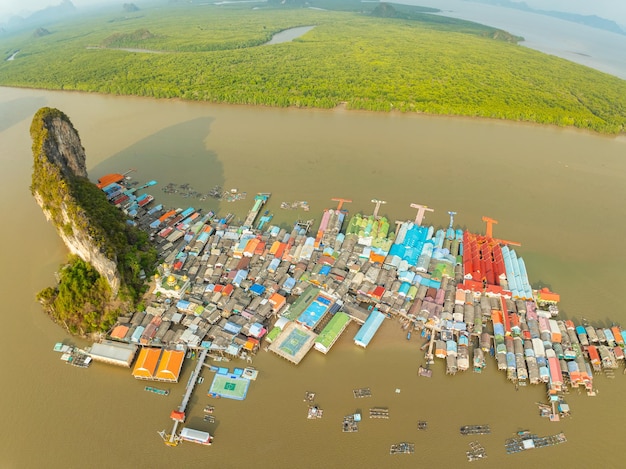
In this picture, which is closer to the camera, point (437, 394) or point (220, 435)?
point (220, 435)

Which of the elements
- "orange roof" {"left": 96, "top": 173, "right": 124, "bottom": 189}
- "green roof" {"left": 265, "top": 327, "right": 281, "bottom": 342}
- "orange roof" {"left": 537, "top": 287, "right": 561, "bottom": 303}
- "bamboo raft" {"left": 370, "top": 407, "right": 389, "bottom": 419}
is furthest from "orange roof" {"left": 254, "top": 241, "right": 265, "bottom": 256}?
"orange roof" {"left": 537, "top": 287, "right": 561, "bottom": 303}

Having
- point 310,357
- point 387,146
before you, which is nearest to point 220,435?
point 310,357

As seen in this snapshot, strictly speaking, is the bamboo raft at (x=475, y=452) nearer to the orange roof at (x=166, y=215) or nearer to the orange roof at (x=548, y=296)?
the orange roof at (x=548, y=296)

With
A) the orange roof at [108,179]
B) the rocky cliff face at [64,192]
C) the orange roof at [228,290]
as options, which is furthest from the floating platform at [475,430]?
the orange roof at [108,179]

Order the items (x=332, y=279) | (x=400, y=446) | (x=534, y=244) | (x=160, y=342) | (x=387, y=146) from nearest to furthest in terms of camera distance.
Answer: (x=400, y=446) → (x=160, y=342) → (x=332, y=279) → (x=534, y=244) → (x=387, y=146)

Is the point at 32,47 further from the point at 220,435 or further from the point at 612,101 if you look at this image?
the point at 612,101

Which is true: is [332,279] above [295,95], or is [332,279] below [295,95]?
below
